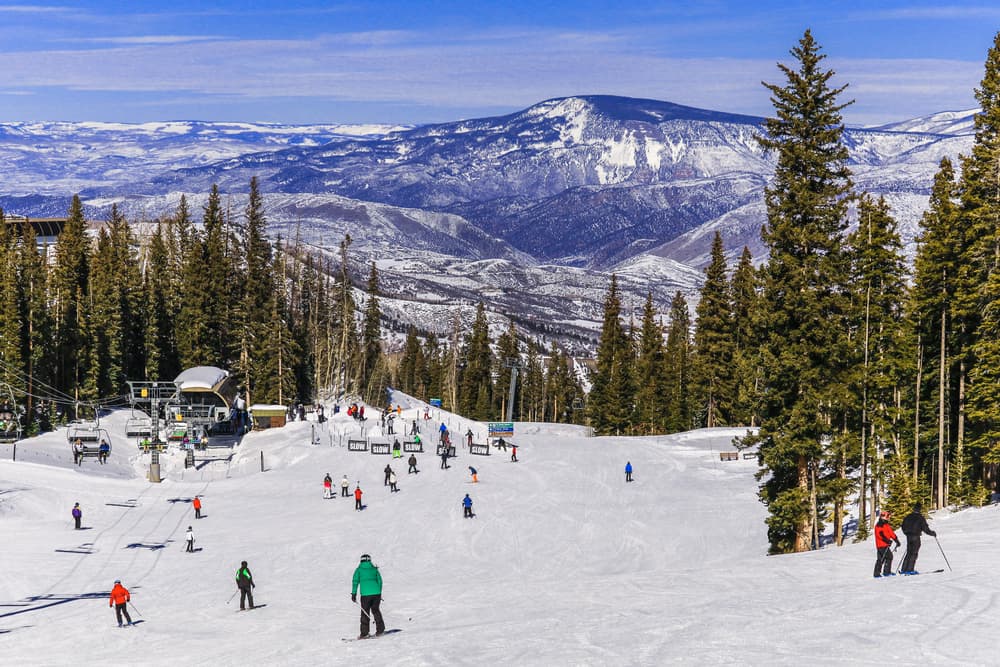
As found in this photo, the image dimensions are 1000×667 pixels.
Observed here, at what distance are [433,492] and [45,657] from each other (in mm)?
28168

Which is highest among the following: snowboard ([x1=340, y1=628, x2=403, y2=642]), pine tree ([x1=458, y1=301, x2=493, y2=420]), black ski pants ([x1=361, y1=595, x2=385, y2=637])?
black ski pants ([x1=361, y1=595, x2=385, y2=637])

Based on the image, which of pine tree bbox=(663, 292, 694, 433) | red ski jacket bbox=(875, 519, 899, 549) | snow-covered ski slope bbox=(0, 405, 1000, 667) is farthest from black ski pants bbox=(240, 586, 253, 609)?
pine tree bbox=(663, 292, 694, 433)

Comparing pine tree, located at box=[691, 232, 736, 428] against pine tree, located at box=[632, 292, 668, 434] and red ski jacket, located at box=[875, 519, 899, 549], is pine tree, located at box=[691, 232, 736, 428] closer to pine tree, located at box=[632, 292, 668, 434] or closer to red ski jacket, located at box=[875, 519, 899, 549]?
pine tree, located at box=[632, 292, 668, 434]

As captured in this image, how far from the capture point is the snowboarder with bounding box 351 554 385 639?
59.0 ft

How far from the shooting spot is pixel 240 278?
89.9m

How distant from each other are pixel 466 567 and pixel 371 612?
1500 cm

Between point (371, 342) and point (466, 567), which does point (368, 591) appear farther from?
point (371, 342)

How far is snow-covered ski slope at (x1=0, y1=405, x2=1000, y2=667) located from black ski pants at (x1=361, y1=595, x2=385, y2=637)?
1.95ft

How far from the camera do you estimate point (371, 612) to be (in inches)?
744

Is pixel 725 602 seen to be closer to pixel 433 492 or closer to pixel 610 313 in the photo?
pixel 433 492

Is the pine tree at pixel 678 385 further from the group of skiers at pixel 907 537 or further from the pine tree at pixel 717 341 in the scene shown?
the group of skiers at pixel 907 537

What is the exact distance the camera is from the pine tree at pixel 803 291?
29297 mm

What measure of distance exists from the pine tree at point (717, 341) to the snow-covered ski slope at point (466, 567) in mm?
12938

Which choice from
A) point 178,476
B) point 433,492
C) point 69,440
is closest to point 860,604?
point 433,492
